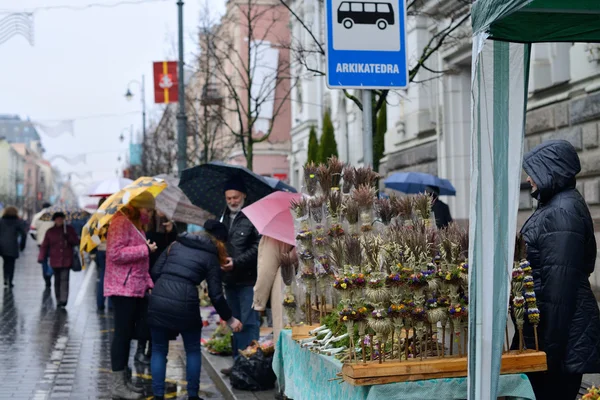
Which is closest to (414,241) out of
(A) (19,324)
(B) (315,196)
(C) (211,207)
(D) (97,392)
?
(B) (315,196)

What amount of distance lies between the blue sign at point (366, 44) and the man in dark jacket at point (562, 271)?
1.67 m

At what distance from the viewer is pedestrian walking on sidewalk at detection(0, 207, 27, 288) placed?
72.0ft

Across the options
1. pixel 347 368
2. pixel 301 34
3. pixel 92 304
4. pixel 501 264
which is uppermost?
pixel 301 34

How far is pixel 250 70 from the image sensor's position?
62.7 feet

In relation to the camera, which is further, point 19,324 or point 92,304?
point 92,304

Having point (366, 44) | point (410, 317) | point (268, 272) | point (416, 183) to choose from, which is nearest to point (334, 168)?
point (366, 44)

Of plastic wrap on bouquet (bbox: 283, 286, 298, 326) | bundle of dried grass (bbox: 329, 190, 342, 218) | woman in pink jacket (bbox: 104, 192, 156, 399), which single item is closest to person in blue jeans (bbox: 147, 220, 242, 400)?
woman in pink jacket (bbox: 104, 192, 156, 399)

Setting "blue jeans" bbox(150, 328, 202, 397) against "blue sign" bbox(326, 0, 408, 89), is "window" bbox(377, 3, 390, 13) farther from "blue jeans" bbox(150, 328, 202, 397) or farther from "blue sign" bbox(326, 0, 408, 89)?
"blue jeans" bbox(150, 328, 202, 397)

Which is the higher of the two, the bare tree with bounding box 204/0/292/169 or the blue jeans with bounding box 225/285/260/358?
the bare tree with bounding box 204/0/292/169

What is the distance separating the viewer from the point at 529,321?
4.95 meters

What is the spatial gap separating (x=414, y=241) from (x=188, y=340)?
3.69m

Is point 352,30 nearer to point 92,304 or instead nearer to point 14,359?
point 14,359

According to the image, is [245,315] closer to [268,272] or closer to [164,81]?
A: [268,272]

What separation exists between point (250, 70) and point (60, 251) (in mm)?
5428
